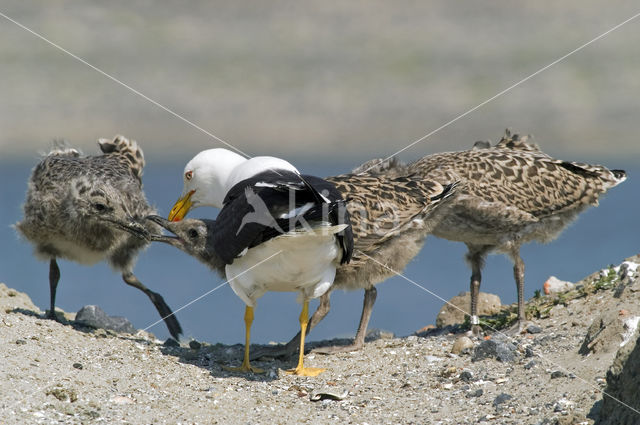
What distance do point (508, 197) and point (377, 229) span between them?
1852mm

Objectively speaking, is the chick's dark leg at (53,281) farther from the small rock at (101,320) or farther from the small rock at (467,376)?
the small rock at (467,376)

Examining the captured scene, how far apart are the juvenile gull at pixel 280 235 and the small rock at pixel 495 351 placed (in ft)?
5.53

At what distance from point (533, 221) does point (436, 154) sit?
153 centimetres

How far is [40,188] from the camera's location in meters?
9.75

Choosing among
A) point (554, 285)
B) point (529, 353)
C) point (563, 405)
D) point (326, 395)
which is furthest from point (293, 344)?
point (554, 285)

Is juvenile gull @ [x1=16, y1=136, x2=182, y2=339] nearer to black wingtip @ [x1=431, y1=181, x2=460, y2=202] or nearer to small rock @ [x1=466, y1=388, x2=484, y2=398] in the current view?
black wingtip @ [x1=431, y1=181, x2=460, y2=202]

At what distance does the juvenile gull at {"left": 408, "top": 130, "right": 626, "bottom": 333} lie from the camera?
9.34 meters

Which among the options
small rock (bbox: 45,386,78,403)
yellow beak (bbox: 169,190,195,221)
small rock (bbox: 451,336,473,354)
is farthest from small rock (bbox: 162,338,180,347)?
small rock (bbox: 451,336,473,354)

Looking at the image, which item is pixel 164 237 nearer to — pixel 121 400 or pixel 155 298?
pixel 155 298

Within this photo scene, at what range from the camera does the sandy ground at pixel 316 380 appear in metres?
6.62

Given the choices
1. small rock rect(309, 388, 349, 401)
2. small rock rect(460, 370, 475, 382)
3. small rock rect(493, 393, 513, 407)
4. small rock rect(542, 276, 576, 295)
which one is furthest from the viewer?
small rock rect(542, 276, 576, 295)

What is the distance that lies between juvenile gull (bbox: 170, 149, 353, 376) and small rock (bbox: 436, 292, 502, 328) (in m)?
2.70

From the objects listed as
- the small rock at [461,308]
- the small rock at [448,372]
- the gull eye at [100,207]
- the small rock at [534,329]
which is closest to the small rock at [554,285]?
the small rock at [461,308]

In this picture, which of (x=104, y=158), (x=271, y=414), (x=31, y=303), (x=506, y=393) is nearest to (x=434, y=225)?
(x=506, y=393)
